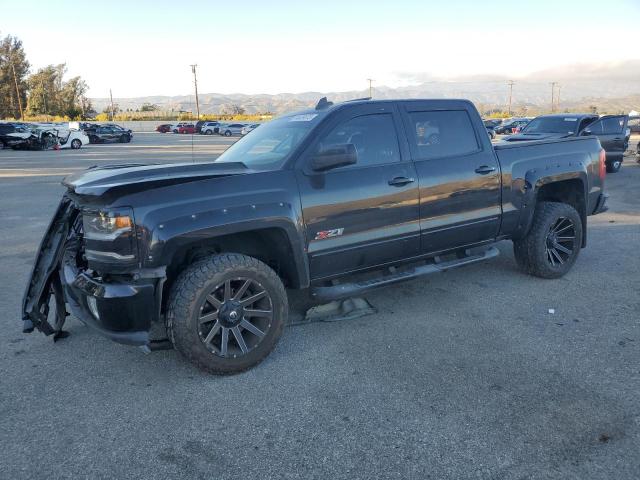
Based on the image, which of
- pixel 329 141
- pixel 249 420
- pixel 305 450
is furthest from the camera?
pixel 329 141

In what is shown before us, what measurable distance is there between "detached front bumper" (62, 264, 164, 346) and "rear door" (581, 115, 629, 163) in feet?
47.2

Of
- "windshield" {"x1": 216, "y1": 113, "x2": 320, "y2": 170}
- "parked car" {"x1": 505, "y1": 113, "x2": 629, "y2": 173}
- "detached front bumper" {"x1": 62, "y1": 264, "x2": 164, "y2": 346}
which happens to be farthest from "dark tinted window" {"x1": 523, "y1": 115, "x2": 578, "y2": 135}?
"detached front bumper" {"x1": 62, "y1": 264, "x2": 164, "y2": 346}

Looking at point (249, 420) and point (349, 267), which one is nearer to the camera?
point (249, 420)

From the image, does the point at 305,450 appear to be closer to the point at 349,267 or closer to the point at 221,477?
the point at 221,477

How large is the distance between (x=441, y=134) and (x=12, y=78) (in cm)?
9587

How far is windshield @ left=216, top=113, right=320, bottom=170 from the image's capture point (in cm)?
411

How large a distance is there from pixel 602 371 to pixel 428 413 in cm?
140

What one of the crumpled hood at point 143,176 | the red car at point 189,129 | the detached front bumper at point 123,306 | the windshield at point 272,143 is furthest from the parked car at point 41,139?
the detached front bumper at point 123,306

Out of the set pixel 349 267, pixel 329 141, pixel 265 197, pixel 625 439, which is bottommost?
pixel 625 439

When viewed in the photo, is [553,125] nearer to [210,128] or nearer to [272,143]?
[272,143]

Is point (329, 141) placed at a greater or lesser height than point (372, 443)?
greater

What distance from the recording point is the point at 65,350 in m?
4.14

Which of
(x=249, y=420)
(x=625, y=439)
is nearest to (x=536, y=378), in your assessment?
(x=625, y=439)

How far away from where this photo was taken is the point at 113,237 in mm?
3277
